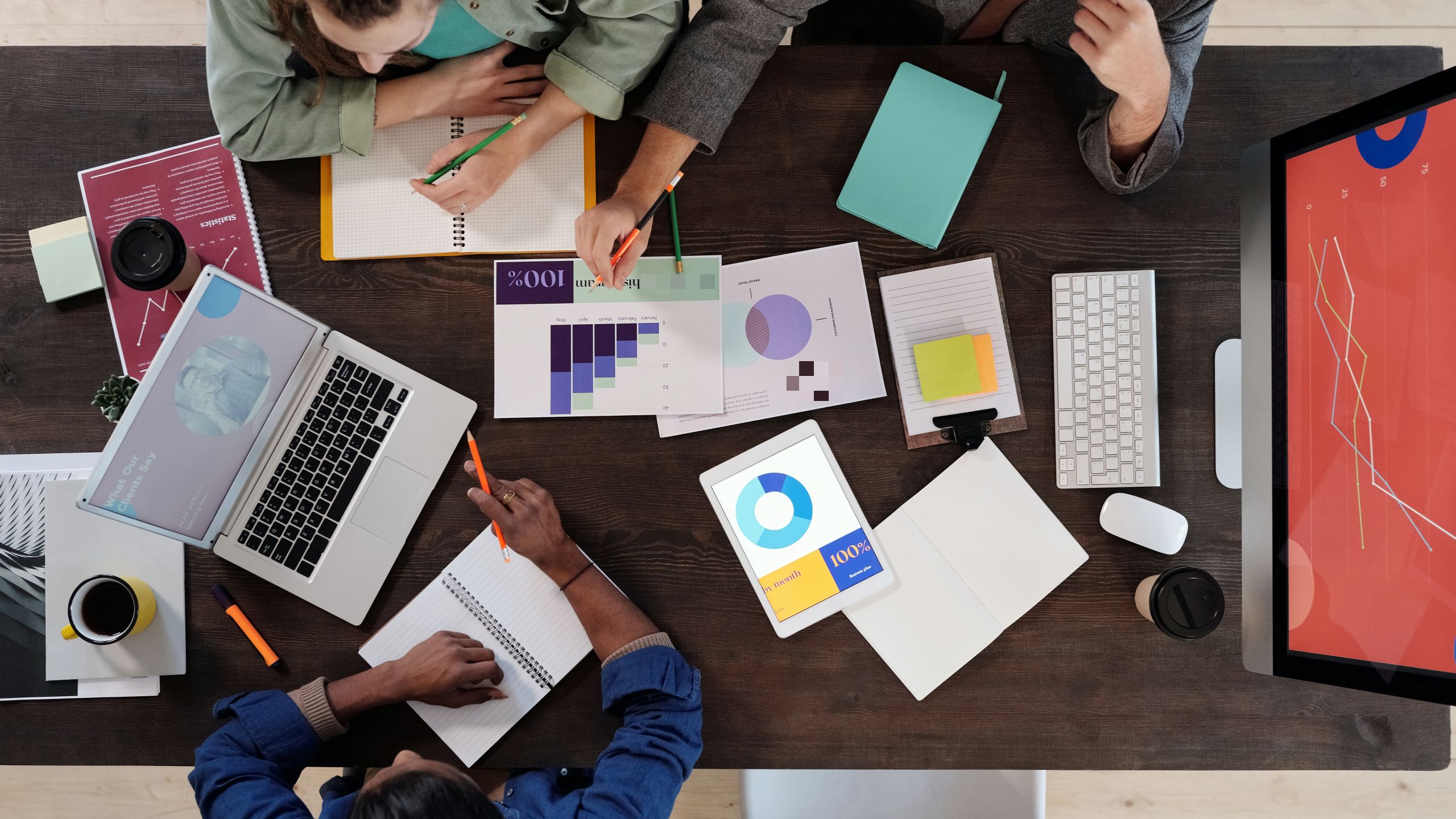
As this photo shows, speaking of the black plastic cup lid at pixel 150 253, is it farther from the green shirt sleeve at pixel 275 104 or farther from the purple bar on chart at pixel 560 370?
the purple bar on chart at pixel 560 370

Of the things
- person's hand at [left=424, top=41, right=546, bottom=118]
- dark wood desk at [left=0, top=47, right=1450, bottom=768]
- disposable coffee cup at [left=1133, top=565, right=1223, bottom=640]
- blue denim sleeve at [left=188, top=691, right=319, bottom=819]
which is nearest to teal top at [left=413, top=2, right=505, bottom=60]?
person's hand at [left=424, top=41, right=546, bottom=118]

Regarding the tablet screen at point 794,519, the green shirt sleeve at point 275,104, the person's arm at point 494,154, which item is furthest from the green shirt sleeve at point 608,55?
the tablet screen at point 794,519

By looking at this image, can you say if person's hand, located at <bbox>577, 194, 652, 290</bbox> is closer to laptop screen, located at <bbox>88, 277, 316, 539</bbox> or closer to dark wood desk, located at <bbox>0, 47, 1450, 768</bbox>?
dark wood desk, located at <bbox>0, 47, 1450, 768</bbox>

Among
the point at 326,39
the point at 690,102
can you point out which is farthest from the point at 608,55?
the point at 326,39

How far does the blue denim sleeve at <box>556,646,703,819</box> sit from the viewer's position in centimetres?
101

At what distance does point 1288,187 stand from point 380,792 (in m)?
1.26

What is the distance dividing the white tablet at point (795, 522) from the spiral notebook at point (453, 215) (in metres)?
0.40

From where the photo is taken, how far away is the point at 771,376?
3.66ft

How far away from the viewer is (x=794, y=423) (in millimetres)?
1120

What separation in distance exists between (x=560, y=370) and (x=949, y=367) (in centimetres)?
54

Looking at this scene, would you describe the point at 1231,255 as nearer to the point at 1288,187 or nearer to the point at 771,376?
the point at 1288,187

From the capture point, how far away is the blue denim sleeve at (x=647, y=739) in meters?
1.01

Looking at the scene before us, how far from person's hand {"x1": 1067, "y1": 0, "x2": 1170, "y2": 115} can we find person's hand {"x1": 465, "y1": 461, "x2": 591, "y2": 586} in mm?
895

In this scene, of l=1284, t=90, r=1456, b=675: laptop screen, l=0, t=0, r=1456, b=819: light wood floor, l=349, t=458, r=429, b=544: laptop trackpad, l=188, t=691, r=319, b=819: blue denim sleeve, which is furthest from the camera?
l=0, t=0, r=1456, b=819: light wood floor
